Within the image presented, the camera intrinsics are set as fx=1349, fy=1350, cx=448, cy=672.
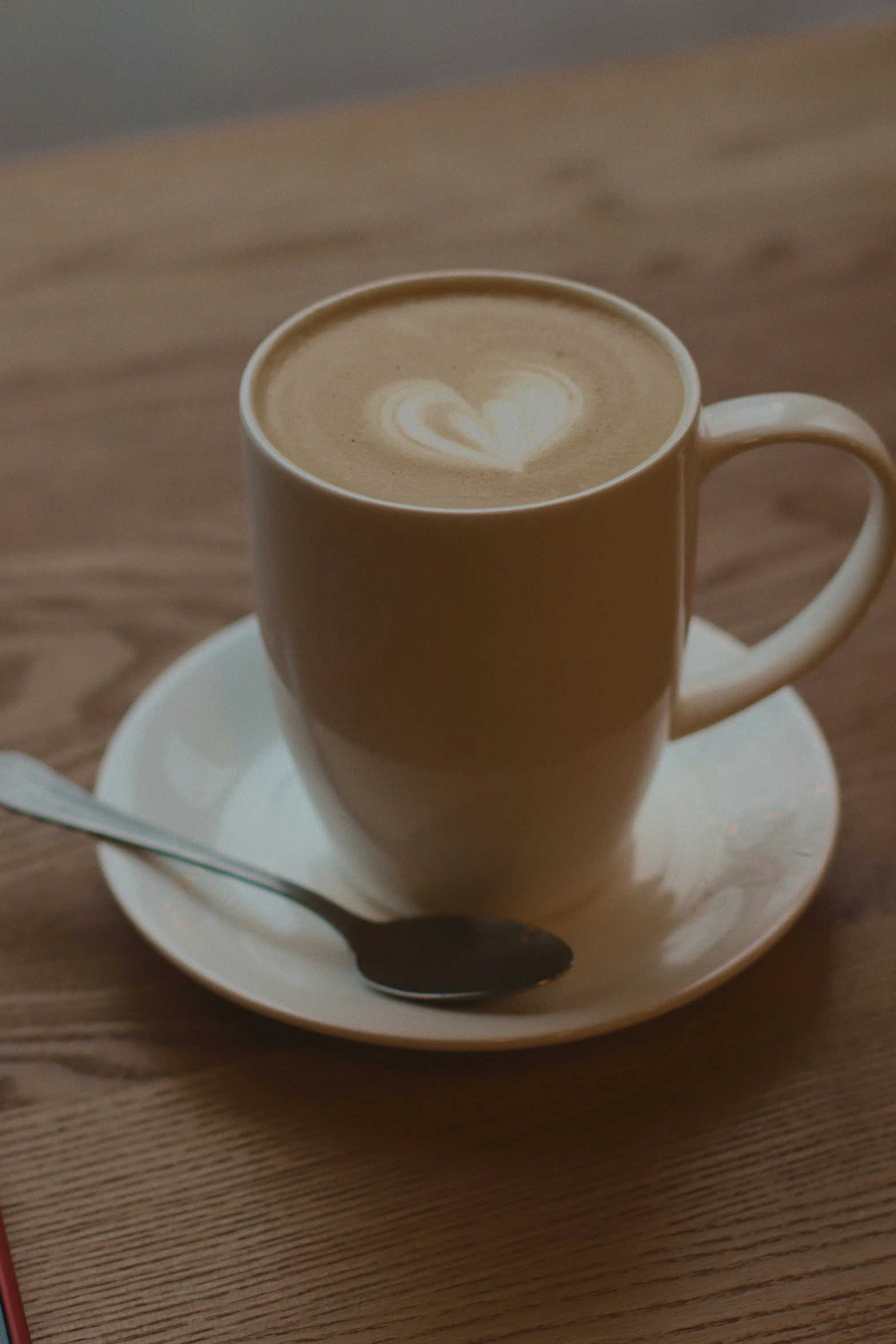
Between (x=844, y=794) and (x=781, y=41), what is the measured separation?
36.3 inches

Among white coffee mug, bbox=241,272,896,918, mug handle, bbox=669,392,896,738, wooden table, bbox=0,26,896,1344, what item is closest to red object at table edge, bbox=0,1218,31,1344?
wooden table, bbox=0,26,896,1344

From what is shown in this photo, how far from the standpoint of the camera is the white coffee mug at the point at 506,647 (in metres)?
0.46

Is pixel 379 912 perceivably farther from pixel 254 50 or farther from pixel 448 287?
pixel 254 50

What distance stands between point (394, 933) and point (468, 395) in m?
0.22

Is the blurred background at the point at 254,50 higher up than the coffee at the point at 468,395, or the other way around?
the coffee at the point at 468,395

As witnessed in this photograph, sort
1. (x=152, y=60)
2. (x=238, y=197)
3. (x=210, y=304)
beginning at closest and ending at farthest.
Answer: (x=210, y=304), (x=238, y=197), (x=152, y=60)

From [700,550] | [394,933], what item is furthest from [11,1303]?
[700,550]

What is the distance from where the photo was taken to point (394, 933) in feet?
1.78

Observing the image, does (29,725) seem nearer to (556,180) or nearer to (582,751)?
(582,751)

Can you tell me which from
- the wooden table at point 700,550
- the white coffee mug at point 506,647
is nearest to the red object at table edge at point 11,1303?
the wooden table at point 700,550

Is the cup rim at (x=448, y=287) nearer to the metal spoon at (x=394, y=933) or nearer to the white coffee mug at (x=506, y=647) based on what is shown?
the white coffee mug at (x=506, y=647)

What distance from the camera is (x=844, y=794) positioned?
0.62 meters

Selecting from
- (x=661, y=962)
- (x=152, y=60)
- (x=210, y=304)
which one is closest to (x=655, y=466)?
(x=661, y=962)

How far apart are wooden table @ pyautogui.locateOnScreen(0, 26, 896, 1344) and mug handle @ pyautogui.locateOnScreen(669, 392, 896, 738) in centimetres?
9
